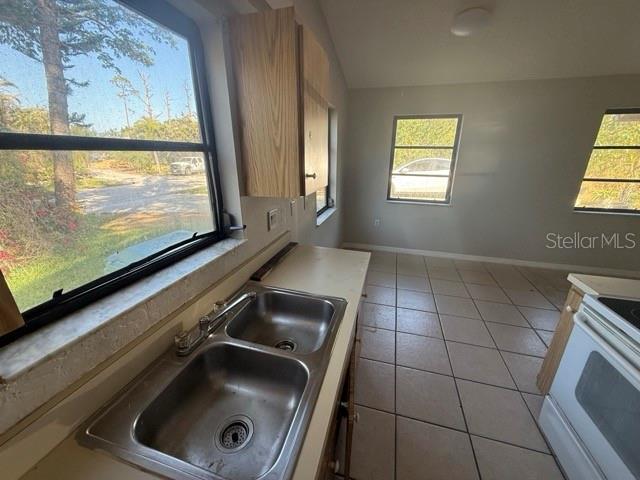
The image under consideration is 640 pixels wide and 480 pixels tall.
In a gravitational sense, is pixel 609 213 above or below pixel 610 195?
below

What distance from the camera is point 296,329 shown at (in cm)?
116

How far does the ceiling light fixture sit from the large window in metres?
2.12

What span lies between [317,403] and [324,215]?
221 cm

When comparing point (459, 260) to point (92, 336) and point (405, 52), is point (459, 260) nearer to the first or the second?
point (405, 52)

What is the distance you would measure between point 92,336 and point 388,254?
361 centimetres

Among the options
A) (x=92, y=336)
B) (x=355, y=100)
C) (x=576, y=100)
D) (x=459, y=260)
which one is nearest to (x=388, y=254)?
(x=459, y=260)

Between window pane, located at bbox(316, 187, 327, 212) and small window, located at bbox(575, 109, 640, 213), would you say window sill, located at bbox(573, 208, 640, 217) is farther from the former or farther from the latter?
window pane, located at bbox(316, 187, 327, 212)

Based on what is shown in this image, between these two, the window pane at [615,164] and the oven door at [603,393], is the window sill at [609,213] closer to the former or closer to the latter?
the window pane at [615,164]

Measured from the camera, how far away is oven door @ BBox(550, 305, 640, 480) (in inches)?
36.3

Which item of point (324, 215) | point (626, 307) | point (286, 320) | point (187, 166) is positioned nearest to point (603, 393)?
point (626, 307)

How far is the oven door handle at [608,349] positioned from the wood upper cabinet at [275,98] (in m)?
1.39

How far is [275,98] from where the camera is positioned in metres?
1.01

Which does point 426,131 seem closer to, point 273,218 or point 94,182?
point 273,218

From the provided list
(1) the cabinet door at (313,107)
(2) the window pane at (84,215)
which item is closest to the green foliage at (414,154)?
(1) the cabinet door at (313,107)
